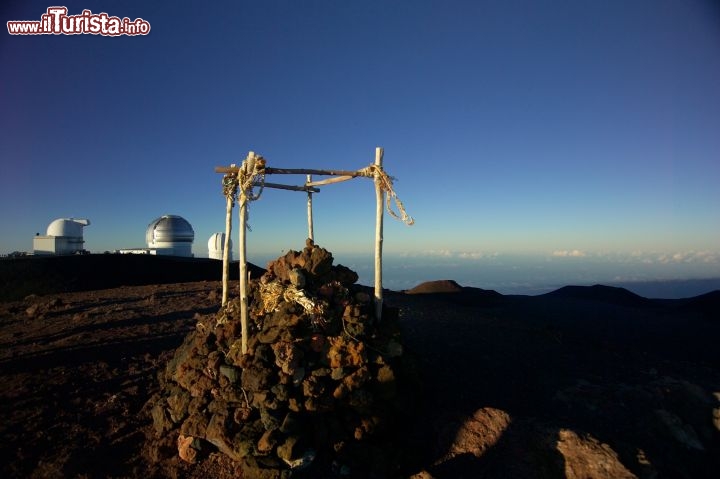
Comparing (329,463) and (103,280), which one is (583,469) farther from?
(103,280)

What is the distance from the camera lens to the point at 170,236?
1294 inches

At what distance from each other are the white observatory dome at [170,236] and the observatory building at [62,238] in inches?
201

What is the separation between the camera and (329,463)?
489 cm

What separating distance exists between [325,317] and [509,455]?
3.23m

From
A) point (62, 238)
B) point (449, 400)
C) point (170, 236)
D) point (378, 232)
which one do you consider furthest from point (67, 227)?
point (449, 400)

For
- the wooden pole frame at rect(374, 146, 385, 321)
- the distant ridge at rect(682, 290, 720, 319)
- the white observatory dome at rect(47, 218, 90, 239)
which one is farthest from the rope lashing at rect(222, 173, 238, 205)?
the white observatory dome at rect(47, 218, 90, 239)

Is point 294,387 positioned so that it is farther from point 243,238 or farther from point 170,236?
point 170,236

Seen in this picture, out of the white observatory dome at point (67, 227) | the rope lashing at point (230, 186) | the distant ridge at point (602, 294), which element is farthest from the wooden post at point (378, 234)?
the white observatory dome at point (67, 227)

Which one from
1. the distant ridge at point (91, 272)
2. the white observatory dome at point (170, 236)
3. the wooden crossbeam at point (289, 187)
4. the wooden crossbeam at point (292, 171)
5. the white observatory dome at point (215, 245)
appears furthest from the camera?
the white observatory dome at point (215, 245)

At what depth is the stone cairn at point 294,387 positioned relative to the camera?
4852 mm

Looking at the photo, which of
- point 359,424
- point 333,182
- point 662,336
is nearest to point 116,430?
point 359,424

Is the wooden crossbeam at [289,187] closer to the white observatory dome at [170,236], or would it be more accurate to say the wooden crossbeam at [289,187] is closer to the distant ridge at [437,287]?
the distant ridge at [437,287]

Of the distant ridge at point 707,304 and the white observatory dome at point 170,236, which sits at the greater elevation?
the white observatory dome at point 170,236

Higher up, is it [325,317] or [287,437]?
[325,317]
